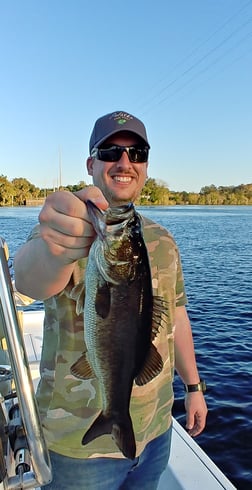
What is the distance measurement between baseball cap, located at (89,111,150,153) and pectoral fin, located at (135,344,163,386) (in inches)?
37.9

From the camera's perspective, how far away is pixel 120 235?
46.6 inches

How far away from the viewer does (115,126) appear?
1.86m

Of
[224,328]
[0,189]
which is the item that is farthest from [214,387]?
[0,189]

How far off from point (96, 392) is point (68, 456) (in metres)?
0.28

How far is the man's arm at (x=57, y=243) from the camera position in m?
1.18

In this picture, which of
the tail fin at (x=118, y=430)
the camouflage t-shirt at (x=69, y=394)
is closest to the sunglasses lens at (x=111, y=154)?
the camouflage t-shirt at (x=69, y=394)

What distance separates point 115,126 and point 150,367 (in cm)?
104

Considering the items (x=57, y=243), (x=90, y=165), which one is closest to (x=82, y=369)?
(x=57, y=243)

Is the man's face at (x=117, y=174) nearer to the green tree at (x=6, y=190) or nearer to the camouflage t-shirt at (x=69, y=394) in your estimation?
the camouflage t-shirt at (x=69, y=394)

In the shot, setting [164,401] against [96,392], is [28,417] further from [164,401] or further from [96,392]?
[164,401]

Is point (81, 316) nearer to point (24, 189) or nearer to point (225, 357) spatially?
point (225, 357)

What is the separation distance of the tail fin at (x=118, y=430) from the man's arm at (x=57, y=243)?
0.48 metres

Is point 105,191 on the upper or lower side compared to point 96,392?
upper

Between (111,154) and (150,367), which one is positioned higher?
(111,154)
